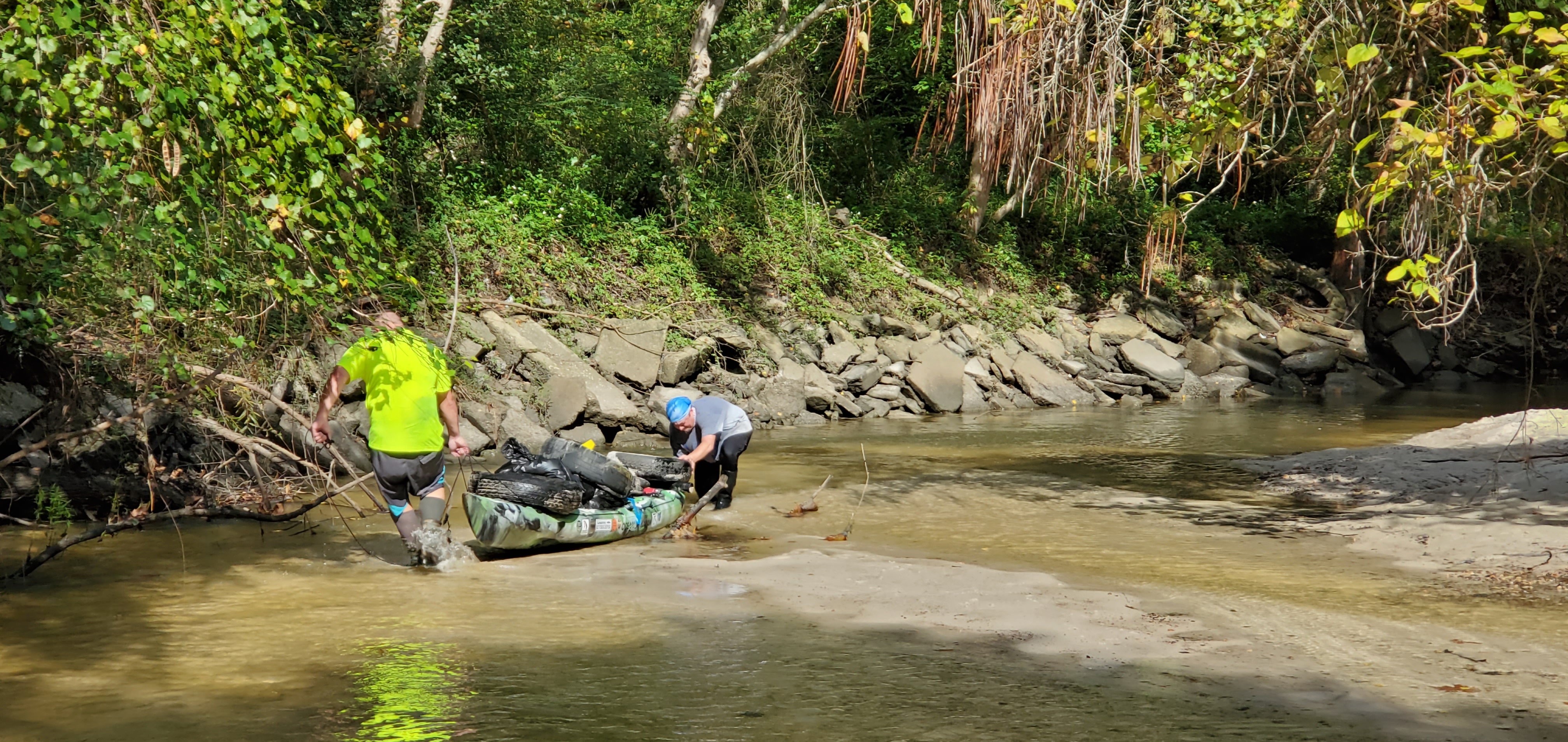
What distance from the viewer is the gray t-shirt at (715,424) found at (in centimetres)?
990

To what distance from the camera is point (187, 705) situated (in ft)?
16.1

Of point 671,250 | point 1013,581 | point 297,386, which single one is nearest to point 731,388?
point 671,250

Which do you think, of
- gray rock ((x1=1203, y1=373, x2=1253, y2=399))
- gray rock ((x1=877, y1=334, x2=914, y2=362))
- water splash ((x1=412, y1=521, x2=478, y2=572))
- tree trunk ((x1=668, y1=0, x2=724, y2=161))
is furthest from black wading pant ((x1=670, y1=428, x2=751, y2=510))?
gray rock ((x1=1203, y1=373, x2=1253, y2=399))

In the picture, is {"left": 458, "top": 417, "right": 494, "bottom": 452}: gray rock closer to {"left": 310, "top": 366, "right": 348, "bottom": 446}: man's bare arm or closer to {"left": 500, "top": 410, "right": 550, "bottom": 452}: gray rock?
{"left": 500, "top": 410, "right": 550, "bottom": 452}: gray rock

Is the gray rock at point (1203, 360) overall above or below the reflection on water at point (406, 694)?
above

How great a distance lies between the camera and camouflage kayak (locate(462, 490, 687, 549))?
25.4ft

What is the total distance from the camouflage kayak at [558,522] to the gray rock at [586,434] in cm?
513

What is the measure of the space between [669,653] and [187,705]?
203 cm

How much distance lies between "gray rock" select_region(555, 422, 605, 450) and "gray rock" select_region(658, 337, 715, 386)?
131cm

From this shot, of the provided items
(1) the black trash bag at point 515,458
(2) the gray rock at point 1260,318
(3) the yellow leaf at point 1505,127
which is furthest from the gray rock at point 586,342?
(2) the gray rock at point 1260,318

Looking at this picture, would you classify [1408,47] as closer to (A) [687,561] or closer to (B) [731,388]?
(A) [687,561]

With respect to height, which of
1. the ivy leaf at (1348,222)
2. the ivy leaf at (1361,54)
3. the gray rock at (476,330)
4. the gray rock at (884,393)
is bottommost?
the gray rock at (884,393)

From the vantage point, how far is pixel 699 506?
883 centimetres

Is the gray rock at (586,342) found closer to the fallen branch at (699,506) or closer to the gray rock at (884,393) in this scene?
the gray rock at (884,393)
